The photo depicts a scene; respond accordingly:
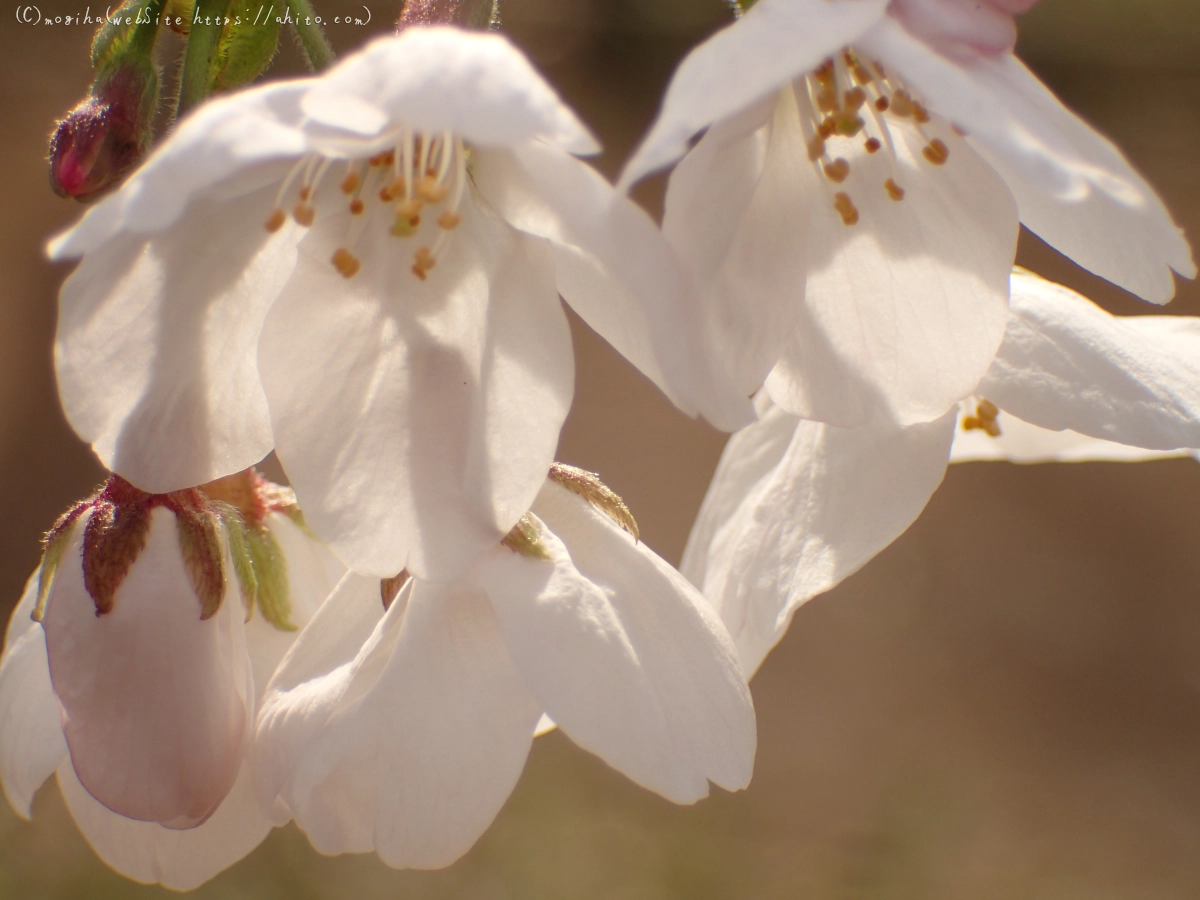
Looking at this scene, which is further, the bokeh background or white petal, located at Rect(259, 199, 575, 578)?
the bokeh background

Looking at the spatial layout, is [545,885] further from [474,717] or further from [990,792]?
A: [474,717]

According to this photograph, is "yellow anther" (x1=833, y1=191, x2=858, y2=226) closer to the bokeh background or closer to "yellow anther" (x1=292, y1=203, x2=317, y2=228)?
"yellow anther" (x1=292, y1=203, x2=317, y2=228)

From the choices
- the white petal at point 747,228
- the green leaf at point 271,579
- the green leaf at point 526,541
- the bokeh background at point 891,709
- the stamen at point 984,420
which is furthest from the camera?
the bokeh background at point 891,709

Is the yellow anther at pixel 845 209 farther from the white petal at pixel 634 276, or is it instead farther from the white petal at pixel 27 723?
the white petal at pixel 27 723

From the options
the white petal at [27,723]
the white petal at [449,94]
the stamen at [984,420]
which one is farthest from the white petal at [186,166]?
the stamen at [984,420]

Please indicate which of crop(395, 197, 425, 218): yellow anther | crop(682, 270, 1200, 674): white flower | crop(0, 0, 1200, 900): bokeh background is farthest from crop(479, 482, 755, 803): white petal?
crop(0, 0, 1200, 900): bokeh background

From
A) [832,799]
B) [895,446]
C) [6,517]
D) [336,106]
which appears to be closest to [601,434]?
[832,799]
